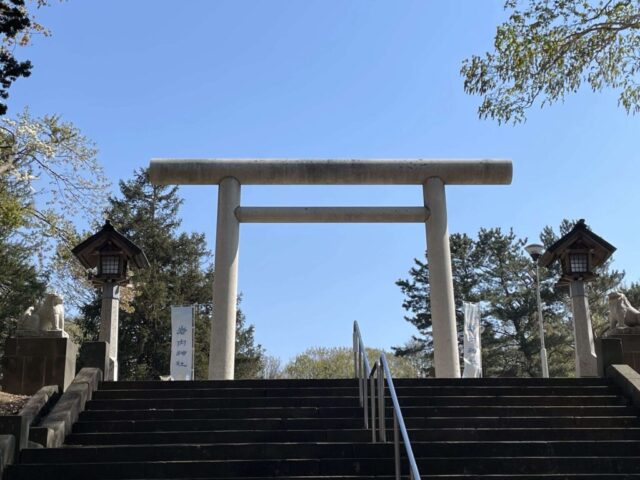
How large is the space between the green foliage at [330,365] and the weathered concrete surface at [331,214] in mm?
27534

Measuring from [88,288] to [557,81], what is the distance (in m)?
22.7

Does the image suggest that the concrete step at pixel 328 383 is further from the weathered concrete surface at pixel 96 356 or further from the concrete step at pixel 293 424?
the concrete step at pixel 293 424

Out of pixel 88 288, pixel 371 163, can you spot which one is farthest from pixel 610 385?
pixel 88 288

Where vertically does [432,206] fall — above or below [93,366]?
above

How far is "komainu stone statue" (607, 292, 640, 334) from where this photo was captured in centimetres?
1009

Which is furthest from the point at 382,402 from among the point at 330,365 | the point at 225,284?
the point at 330,365

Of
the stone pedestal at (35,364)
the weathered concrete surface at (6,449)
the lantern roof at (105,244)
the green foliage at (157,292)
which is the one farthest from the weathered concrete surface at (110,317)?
the green foliage at (157,292)

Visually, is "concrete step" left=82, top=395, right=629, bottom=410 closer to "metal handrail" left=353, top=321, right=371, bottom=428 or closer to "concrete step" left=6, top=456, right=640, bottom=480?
"metal handrail" left=353, top=321, right=371, bottom=428

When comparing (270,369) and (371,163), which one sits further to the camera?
(270,369)

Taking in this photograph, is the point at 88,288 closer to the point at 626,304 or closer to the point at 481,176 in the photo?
the point at 481,176

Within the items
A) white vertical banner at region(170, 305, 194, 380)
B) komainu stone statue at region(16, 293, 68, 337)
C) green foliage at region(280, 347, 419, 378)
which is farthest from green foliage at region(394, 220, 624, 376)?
komainu stone statue at region(16, 293, 68, 337)

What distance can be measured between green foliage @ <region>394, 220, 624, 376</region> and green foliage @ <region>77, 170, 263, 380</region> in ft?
28.9

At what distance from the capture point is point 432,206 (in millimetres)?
12969

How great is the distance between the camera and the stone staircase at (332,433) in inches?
242
